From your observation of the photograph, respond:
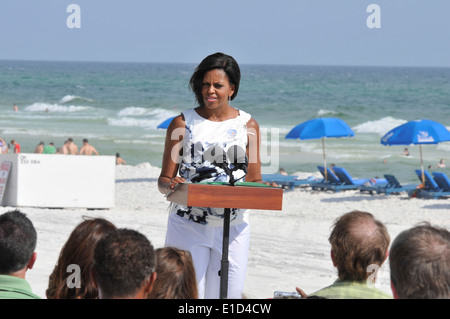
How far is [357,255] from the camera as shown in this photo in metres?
2.54

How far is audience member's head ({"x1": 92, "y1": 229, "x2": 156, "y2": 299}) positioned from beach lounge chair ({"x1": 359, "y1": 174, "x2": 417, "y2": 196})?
45.9ft

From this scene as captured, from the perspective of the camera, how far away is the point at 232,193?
271cm

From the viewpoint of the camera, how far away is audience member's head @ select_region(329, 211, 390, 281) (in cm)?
253

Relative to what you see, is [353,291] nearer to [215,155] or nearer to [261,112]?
[215,155]

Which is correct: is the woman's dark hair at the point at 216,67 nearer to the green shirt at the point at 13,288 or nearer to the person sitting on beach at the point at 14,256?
the person sitting on beach at the point at 14,256

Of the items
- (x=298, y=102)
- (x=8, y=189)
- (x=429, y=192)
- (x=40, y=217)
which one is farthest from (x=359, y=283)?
(x=298, y=102)

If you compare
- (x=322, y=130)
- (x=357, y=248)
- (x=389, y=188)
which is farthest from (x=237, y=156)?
(x=322, y=130)

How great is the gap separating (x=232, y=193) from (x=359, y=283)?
566mm

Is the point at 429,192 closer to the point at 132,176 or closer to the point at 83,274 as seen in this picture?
the point at 132,176

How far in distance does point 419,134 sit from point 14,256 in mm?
13869

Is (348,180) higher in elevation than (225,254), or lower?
lower

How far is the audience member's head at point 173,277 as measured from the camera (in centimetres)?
242

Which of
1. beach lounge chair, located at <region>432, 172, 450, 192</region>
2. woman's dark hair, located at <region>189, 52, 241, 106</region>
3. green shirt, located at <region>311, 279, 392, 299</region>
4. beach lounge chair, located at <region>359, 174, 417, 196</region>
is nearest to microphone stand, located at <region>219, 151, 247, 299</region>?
woman's dark hair, located at <region>189, 52, 241, 106</region>
